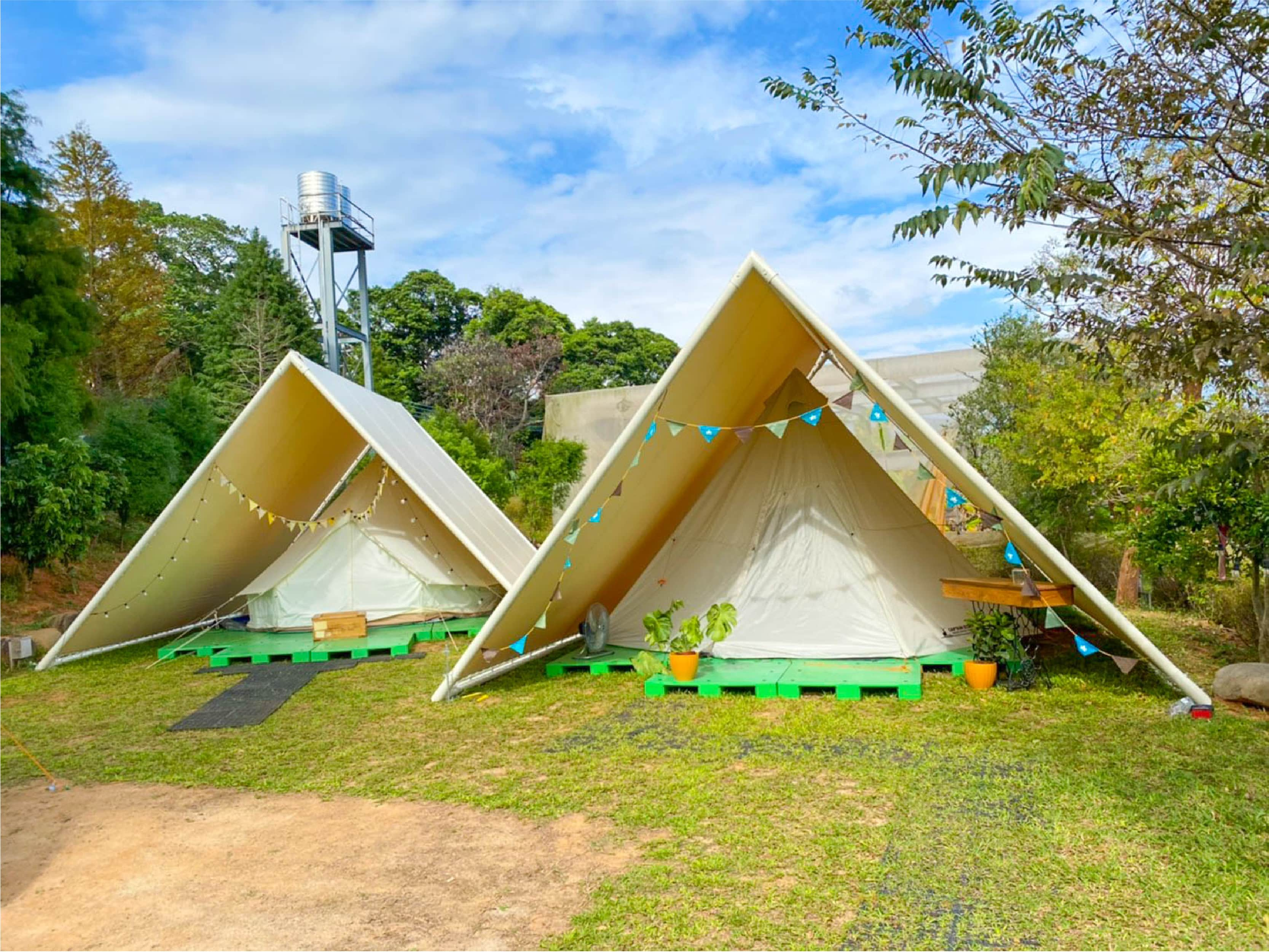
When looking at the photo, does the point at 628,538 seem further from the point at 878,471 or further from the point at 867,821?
the point at 867,821

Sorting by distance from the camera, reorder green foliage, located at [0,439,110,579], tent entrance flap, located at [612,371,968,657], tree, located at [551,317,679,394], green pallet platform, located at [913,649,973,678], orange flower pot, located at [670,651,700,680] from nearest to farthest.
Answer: orange flower pot, located at [670,651,700,680]
green pallet platform, located at [913,649,973,678]
tent entrance flap, located at [612,371,968,657]
green foliage, located at [0,439,110,579]
tree, located at [551,317,679,394]

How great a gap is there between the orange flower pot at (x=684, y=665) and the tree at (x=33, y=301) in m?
8.48

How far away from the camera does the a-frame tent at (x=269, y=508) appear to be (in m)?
6.73

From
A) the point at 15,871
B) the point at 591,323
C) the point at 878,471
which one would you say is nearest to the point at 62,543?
the point at 15,871

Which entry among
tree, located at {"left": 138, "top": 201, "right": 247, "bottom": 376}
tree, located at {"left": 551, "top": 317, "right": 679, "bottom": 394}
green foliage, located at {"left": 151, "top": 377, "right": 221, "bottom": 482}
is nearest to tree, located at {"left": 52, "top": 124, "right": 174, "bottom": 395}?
tree, located at {"left": 138, "top": 201, "right": 247, "bottom": 376}

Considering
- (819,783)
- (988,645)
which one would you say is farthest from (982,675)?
(819,783)

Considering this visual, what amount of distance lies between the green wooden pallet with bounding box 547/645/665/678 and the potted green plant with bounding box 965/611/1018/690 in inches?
76.2

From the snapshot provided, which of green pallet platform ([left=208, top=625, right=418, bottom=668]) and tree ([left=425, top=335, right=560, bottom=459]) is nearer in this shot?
green pallet platform ([left=208, top=625, right=418, bottom=668])

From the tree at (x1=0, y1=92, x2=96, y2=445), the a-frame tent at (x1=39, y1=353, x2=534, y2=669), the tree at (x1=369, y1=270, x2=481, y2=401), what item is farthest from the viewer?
the tree at (x1=369, y1=270, x2=481, y2=401)

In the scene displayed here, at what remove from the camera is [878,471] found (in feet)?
20.6

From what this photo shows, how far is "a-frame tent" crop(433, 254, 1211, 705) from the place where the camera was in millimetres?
4773

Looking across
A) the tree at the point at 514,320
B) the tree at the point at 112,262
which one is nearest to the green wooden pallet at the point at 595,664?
the tree at the point at 112,262

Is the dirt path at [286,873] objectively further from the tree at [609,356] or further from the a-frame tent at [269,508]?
the tree at [609,356]

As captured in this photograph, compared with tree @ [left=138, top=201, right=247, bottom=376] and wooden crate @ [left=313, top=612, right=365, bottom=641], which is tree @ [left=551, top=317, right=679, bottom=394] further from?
wooden crate @ [left=313, top=612, right=365, bottom=641]
